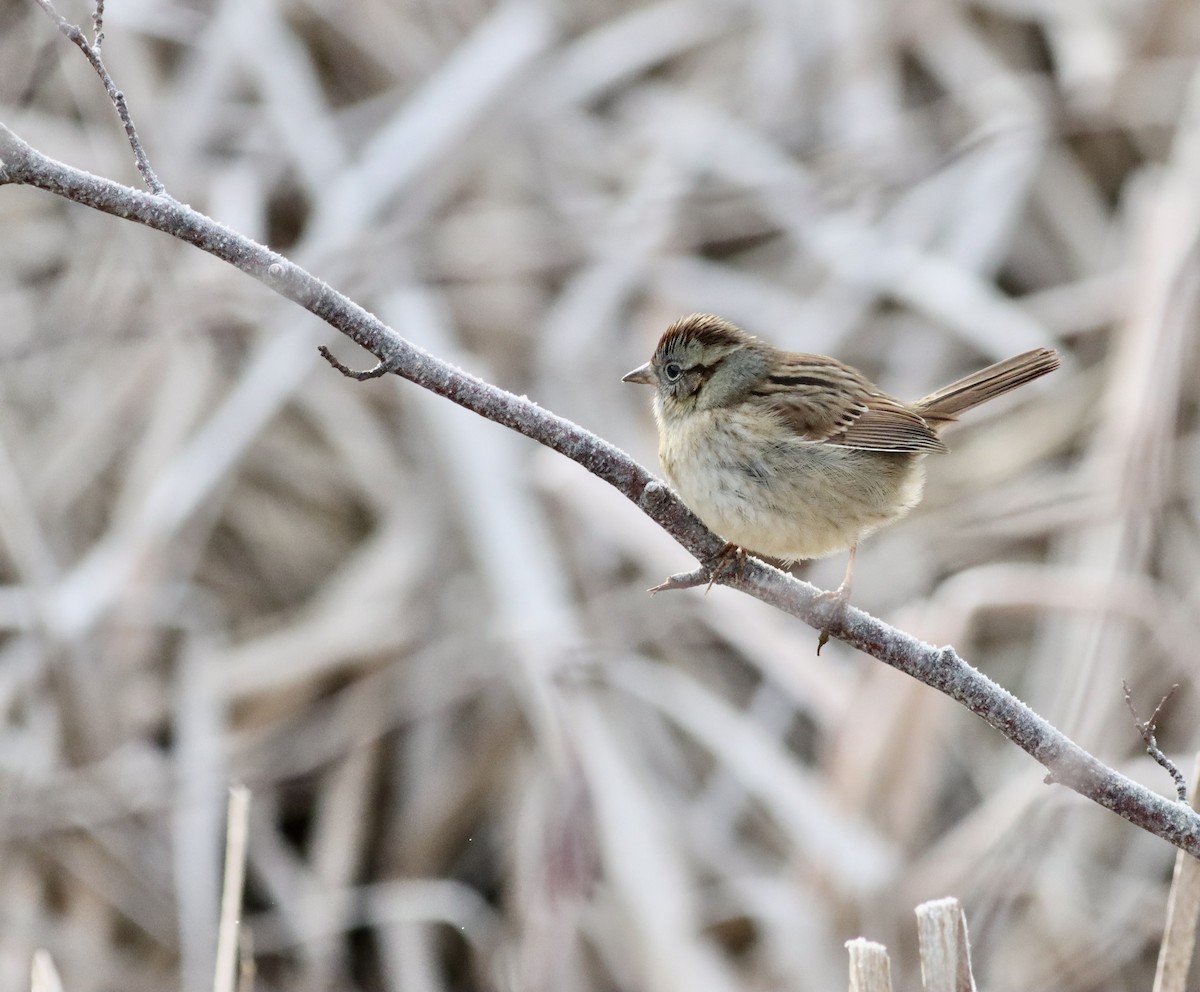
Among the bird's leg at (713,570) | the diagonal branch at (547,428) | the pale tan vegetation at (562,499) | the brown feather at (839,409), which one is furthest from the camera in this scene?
the pale tan vegetation at (562,499)

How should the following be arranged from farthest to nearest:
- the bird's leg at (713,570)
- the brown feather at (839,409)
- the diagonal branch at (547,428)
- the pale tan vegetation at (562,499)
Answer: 1. the pale tan vegetation at (562,499)
2. the brown feather at (839,409)
3. the bird's leg at (713,570)
4. the diagonal branch at (547,428)

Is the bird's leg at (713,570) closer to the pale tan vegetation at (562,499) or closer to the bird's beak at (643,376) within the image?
the bird's beak at (643,376)

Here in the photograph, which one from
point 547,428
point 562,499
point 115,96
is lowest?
point 547,428

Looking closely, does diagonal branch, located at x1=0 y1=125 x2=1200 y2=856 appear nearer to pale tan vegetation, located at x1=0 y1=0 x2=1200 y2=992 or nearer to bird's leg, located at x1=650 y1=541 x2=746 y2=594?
bird's leg, located at x1=650 y1=541 x2=746 y2=594

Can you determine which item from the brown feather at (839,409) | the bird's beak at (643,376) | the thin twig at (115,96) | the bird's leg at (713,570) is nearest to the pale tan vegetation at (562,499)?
the brown feather at (839,409)

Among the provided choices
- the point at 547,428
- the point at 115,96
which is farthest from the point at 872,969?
the point at 115,96

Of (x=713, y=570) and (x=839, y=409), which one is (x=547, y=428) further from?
(x=839, y=409)

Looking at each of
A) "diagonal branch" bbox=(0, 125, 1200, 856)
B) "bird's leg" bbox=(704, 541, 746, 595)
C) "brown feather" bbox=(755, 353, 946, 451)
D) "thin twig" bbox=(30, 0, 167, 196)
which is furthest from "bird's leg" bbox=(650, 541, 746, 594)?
"thin twig" bbox=(30, 0, 167, 196)
